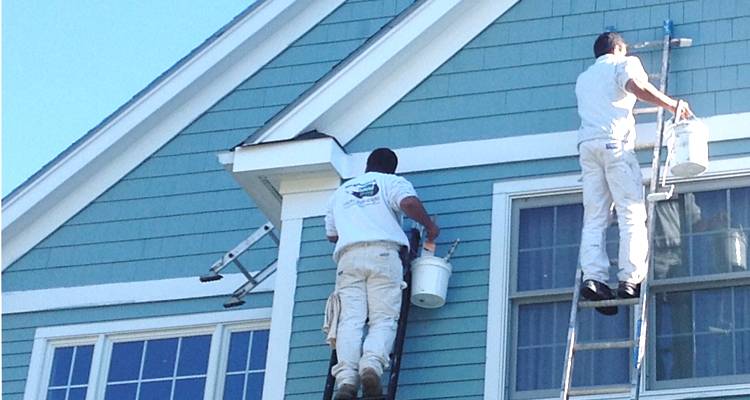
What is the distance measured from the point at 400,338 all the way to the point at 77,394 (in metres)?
3.73

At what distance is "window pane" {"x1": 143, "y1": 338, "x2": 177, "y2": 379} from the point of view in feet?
47.1

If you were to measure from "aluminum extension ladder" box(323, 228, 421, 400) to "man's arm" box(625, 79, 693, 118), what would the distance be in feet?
5.54

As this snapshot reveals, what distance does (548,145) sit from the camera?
12344 mm

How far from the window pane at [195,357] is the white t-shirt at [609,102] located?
388cm

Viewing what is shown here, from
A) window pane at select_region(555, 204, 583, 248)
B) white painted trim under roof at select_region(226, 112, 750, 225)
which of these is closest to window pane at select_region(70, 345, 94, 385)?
white painted trim under roof at select_region(226, 112, 750, 225)

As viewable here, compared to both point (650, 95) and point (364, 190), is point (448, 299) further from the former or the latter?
point (650, 95)

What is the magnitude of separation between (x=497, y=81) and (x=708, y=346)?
2.49m

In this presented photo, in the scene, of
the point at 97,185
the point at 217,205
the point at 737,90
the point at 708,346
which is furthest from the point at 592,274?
the point at 97,185

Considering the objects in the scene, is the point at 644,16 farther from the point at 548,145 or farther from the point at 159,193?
the point at 159,193

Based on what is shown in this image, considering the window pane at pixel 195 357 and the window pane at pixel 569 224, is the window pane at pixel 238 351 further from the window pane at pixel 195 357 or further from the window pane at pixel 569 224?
the window pane at pixel 569 224

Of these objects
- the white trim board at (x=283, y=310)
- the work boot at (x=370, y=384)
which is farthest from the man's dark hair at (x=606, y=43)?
the work boot at (x=370, y=384)

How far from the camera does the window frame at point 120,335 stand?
47.0ft

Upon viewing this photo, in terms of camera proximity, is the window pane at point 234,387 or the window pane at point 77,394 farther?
the window pane at point 77,394

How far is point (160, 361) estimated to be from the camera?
1441cm
